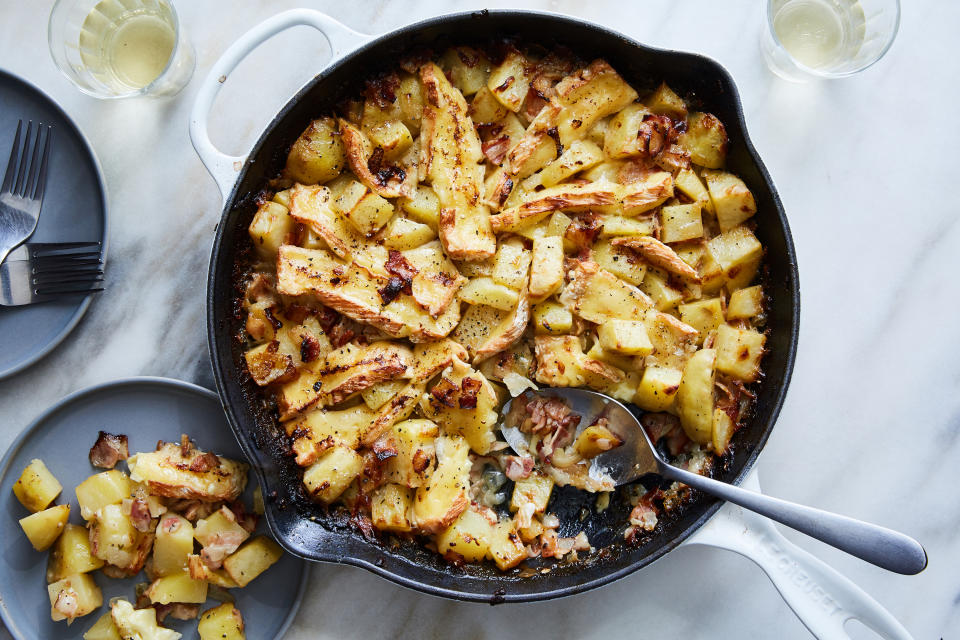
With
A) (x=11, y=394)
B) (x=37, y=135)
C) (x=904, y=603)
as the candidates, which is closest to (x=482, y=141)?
(x=37, y=135)

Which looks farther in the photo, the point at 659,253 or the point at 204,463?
the point at 204,463

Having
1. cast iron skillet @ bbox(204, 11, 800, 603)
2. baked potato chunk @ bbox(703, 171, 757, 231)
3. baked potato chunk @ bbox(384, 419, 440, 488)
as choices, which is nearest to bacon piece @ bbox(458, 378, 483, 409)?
baked potato chunk @ bbox(384, 419, 440, 488)

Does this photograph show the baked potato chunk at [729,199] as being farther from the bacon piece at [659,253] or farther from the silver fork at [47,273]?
the silver fork at [47,273]

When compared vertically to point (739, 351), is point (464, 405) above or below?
below

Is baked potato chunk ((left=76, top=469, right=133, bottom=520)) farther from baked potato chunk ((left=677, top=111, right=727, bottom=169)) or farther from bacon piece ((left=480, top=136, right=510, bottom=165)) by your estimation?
baked potato chunk ((left=677, top=111, right=727, bottom=169))

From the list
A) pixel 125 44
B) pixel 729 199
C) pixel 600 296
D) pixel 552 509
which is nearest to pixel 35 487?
pixel 125 44

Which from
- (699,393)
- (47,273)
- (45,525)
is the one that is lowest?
(45,525)

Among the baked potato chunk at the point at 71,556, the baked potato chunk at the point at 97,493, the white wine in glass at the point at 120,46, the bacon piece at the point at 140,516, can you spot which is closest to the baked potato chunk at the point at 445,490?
the bacon piece at the point at 140,516

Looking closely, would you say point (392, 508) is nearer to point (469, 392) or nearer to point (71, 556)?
point (469, 392)
